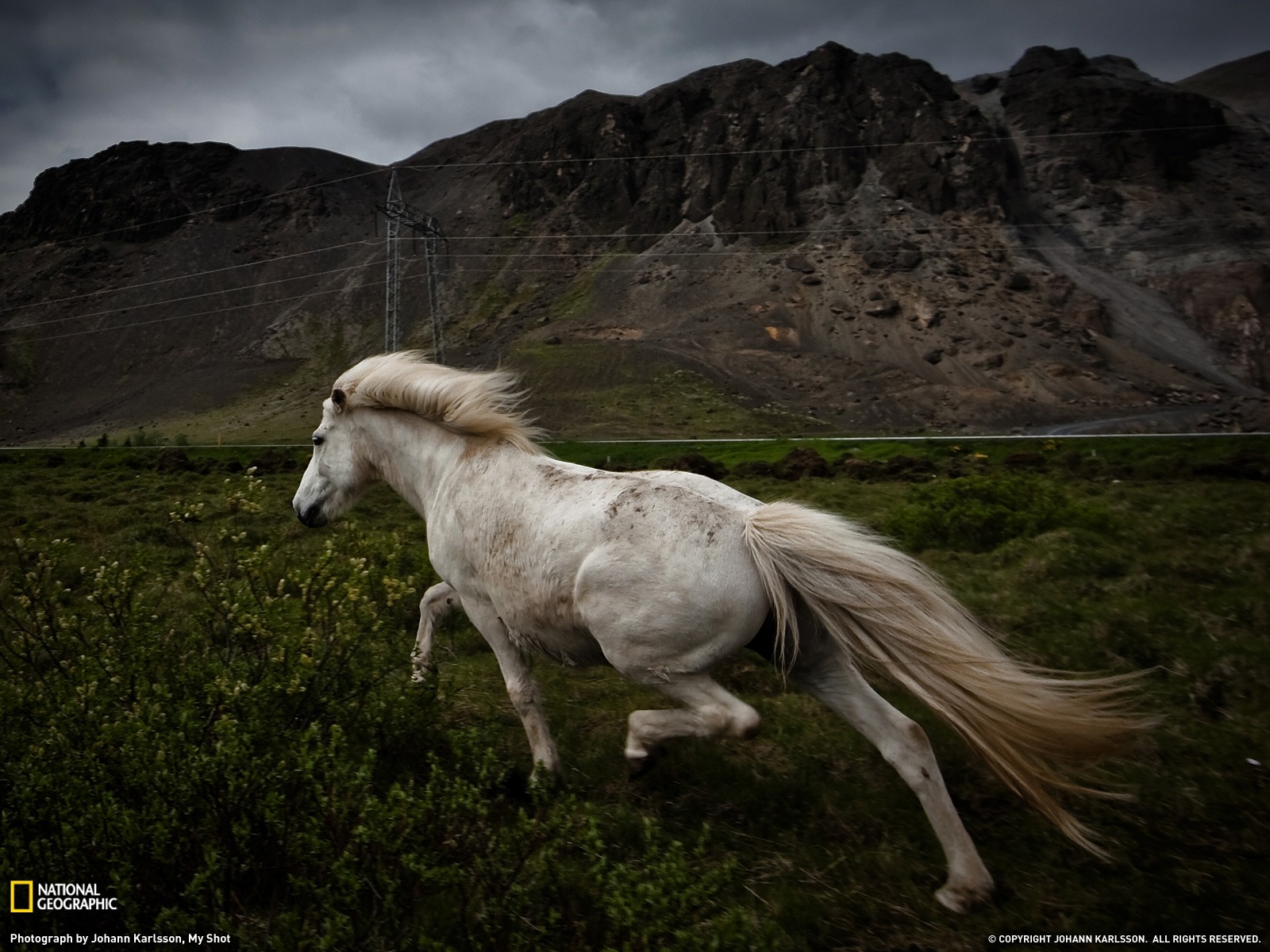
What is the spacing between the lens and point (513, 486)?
4598 millimetres

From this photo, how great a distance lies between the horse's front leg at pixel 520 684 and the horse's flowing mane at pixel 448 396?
42.1 inches

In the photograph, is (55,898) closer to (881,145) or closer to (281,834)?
(281,834)

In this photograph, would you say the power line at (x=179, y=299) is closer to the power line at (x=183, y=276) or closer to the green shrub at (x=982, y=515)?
the power line at (x=183, y=276)

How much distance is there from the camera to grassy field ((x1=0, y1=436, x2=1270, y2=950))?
9.28 ft

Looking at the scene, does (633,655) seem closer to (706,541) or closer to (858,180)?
(706,541)

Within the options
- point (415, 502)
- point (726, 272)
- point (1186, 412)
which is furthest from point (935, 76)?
point (415, 502)

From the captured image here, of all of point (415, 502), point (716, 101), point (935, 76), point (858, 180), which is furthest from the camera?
point (716, 101)

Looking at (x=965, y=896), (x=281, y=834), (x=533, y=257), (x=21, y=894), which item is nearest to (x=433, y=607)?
(x=281, y=834)

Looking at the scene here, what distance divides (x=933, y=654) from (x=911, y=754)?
48cm

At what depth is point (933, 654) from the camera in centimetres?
372

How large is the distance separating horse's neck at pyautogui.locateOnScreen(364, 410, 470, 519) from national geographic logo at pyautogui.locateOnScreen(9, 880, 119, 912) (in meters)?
2.70

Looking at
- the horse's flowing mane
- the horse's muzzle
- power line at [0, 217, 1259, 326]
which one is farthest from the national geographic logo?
power line at [0, 217, 1259, 326]

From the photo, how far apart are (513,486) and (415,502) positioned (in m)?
1.26

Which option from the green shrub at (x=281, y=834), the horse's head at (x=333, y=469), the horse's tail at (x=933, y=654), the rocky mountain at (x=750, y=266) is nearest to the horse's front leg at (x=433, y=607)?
the horse's head at (x=333, y=469)
